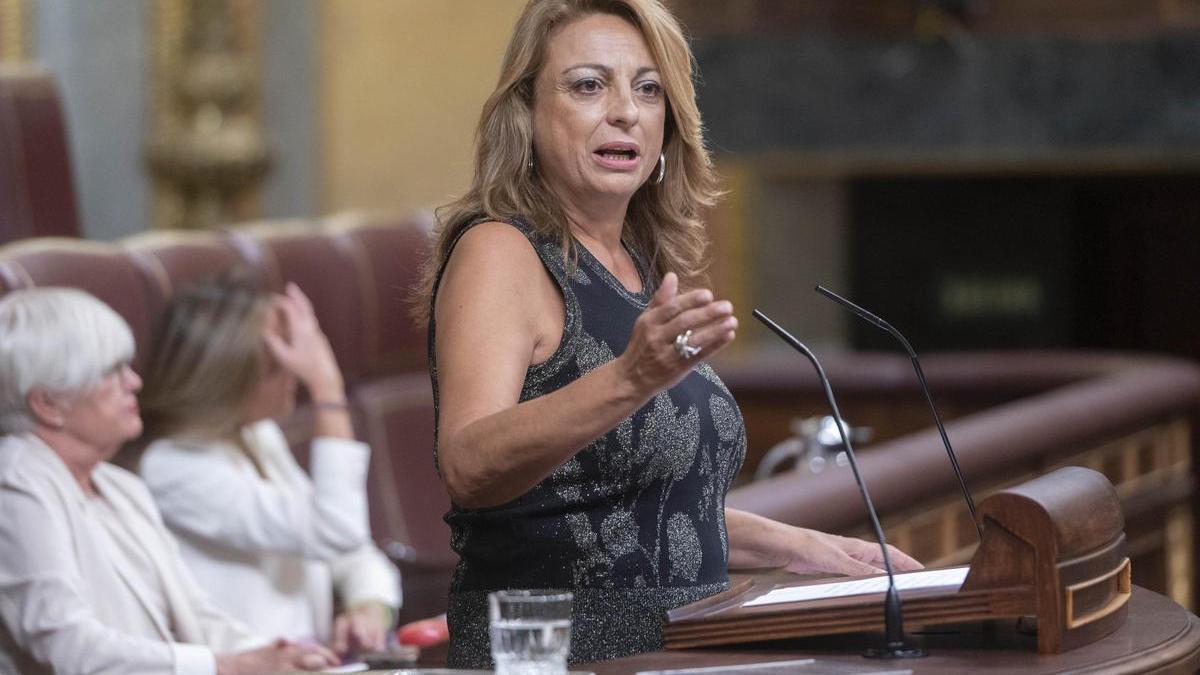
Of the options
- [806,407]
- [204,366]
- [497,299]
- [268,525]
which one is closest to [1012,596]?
[497,299]

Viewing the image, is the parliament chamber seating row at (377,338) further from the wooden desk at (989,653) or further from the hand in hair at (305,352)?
the wooden desk at (989,653)

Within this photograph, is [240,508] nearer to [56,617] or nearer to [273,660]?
[273,660]

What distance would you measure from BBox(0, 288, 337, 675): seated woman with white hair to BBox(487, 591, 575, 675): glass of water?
41.8 inches

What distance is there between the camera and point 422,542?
468cm

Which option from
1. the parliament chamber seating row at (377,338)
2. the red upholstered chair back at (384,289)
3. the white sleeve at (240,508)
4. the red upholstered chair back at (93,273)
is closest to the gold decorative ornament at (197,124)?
the parliament chamber seating row at (377,338)

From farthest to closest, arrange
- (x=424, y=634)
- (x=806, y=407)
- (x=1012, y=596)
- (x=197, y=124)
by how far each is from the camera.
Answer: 1. (x=197, y=124)
2. (x=806, y=407)
3. (x=424, y=634)
4. (x=1012, y=596)

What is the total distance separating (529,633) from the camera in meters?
1.44

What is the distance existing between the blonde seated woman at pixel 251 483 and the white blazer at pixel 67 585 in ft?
1.40

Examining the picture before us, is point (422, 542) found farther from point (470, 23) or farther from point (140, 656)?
point (470, 23)

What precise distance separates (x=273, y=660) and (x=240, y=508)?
59 centimetres

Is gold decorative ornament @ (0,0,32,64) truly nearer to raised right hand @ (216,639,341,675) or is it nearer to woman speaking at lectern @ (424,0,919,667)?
raised right hand @ (216,639,341,675)

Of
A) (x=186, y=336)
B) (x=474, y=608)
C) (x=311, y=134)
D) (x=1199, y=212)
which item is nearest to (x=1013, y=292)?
(x=1199, y=212)

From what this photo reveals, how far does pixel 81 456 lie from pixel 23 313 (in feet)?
0.69

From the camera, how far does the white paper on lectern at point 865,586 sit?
5.31 feet
